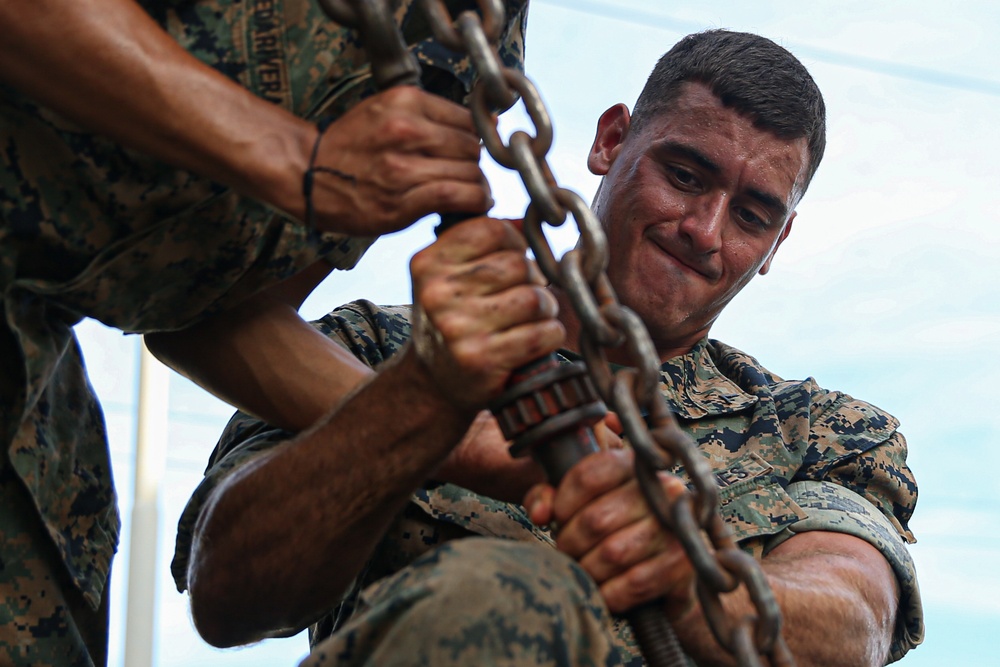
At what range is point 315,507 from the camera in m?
1.60

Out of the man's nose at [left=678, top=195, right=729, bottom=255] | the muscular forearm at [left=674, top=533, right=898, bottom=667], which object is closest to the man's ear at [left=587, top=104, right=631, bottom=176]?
the man's nose at [left=678, top=195, right=729, bottom=255]

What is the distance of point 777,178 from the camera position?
264 centimetres

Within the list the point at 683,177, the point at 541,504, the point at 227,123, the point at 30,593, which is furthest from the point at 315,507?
the point at 683,177

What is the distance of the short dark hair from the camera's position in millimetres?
2668

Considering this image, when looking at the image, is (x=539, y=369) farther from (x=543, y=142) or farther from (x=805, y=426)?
(x=805, y=426)

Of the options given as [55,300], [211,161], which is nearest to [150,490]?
[55,300]

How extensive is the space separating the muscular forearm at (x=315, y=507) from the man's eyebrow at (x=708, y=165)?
3.94 feet

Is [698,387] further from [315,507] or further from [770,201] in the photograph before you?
[315,507]

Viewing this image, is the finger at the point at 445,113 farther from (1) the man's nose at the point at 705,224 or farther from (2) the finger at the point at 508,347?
(1) the man's nose at the point at 705,224

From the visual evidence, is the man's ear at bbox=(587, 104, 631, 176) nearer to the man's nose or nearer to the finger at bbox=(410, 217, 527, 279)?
the man's nose

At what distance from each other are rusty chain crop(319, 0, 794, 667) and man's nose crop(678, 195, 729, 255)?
4.59ft

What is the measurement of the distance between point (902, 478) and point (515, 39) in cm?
138

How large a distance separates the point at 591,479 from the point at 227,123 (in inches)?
18.3

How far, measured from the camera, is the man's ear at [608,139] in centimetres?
284
